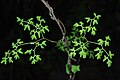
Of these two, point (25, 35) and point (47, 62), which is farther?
point (47, 62)

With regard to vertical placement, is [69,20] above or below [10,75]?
above

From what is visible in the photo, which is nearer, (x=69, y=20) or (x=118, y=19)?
(x=69, y=20)

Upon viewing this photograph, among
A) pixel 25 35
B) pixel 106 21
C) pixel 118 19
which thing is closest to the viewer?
pixel 25 35

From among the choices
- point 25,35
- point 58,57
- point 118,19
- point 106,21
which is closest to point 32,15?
point 25,35

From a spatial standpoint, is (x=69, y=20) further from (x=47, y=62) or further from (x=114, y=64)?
(x=114, y=64)

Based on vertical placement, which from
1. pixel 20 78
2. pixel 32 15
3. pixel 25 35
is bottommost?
pixel 20 78

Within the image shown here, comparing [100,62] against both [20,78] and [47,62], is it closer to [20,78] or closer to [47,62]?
[47,62]

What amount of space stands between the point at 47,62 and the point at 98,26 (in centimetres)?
58

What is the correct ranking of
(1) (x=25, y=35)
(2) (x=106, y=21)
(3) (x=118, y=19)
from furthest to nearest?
(3) (x=118, y=19) < (2) (x=106, y=21) < (1) (x=25, y=35)

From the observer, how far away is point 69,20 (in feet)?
8.66

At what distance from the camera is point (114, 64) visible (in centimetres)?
293

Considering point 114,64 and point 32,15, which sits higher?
point 32,15

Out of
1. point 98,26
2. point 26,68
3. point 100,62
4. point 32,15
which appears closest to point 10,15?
point 32,15

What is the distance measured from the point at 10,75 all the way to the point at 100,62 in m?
0.89
